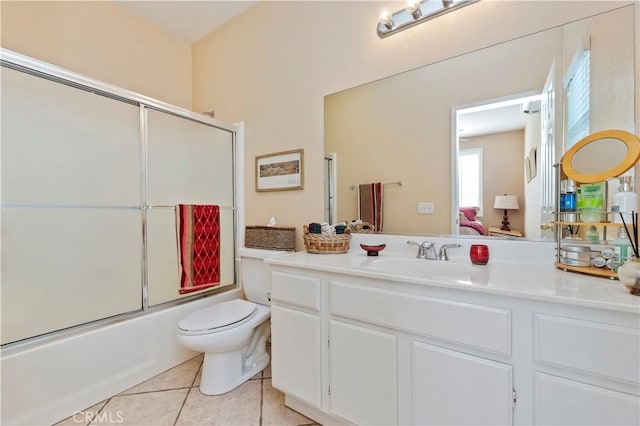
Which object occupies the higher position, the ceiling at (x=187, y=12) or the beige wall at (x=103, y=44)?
the ceiling at (x=187, y=12)

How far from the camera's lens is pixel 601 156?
1.09 meters

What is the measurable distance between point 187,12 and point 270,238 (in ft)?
6.72

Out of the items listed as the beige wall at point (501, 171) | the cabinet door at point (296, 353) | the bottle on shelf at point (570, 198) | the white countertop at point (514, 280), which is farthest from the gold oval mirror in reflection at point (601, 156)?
the cabinet door at point (296, 353)

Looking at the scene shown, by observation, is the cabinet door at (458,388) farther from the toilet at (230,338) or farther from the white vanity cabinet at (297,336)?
the toilet at (230,338)

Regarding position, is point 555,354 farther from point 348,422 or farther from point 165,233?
point 165,233

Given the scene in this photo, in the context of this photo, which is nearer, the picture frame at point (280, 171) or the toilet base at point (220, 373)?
the toilet base at point (220, 373)

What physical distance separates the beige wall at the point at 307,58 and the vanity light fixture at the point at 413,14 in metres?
0.04

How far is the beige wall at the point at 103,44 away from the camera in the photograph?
1.87 m

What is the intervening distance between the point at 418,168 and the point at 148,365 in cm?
207

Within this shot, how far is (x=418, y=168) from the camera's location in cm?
161

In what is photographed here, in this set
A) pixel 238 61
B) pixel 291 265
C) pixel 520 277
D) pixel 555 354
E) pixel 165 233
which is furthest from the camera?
pixel 238 61

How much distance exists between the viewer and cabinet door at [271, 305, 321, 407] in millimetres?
1319

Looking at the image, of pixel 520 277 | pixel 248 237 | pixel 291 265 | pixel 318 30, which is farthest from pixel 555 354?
pixel 318 30

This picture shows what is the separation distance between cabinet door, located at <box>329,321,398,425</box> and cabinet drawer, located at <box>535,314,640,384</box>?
48 centimetres
